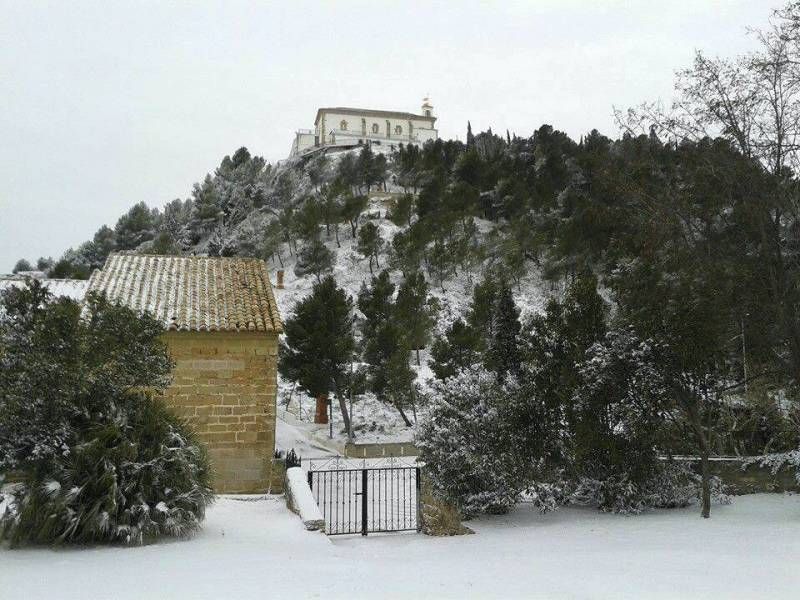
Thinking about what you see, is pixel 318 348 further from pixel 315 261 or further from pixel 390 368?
pixel 315 261

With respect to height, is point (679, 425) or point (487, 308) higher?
point (487, 308)

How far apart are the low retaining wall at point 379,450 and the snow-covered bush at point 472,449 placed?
13.7 meters

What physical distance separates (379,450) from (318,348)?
5343 mm

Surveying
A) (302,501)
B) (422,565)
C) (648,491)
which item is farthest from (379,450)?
(422,565)

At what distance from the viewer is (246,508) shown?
10.4 meters

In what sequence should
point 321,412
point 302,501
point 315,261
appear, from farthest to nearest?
point 315,261 → point 321,412 → point 302,501

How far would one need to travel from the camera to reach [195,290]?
14.4 meters

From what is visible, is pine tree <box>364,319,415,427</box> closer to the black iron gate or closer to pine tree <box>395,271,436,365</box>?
pine tree <box>395,271,436,365</box>

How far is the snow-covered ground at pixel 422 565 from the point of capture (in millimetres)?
5414

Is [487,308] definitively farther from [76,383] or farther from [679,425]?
[76,383]

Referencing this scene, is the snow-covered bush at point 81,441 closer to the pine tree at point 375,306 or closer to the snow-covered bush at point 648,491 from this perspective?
the snow-covered bush at point 648,491

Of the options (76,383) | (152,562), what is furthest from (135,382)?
(152,562)

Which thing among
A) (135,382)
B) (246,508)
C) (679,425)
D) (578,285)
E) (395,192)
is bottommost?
(246,508)

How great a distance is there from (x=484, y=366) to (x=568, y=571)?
7.08m
